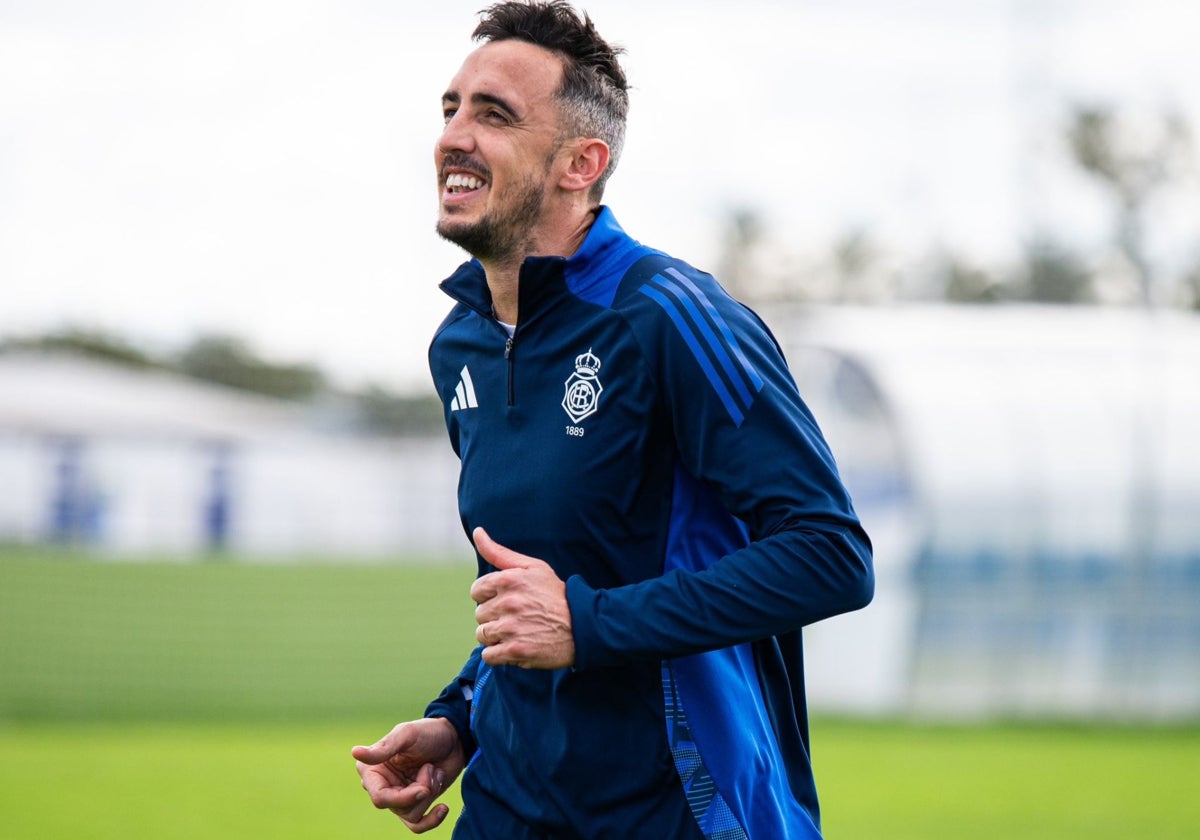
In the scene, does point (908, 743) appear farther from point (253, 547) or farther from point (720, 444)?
point (253, 547)

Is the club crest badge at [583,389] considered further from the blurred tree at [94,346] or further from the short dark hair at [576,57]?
the blurred tree at [94,346]

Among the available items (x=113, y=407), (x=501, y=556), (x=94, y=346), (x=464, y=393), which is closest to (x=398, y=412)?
(x=113, y=407)

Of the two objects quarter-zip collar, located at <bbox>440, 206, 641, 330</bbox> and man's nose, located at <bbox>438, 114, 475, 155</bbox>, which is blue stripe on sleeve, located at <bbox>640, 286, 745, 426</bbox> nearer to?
quarter-zip collar, located at <bbox>440, 206, 641, 330</bbox>

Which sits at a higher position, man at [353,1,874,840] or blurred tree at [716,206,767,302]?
blurred tree at [716,206,767,302]

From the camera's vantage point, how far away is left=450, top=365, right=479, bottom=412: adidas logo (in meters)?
3.61

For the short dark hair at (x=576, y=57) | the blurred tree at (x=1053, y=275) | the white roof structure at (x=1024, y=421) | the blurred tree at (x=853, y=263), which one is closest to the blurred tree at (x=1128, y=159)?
the blurred tree at (x=1053, y=275)

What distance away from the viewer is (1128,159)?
4934 cm

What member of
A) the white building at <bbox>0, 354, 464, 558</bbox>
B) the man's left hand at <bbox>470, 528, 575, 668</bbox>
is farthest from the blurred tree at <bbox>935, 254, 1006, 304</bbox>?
the man's left hand at <bbox>470, 528, 575, 668</bbox>

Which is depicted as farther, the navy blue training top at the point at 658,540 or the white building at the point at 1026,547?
the white building at the point at 1026,547

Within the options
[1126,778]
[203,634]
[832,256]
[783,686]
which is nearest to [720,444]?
[783,686]

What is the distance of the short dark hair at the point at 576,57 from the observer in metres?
3.65

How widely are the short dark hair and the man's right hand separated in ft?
4.16

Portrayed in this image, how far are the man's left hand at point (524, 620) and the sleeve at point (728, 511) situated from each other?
0.11 ft

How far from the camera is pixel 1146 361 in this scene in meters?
16.1
